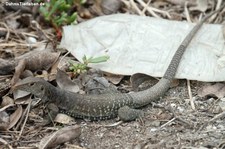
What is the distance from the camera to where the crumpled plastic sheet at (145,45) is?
5109 millimetres

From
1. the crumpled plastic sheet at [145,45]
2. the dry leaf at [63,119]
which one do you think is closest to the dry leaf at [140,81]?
the crumpled plastic sheet at [145,45]

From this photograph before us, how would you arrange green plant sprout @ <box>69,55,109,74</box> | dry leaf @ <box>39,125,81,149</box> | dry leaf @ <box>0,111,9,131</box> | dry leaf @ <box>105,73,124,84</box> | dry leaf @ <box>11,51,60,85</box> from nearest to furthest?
dry leaf @ <box>39,125,81,149</box> < dry leaf @ <box>0,111,9,131</box> < dry leaf @ <box>11,51,60,85</box> < green plant sprout @ <box>69,55,109,74</box> < dry leaf @ <box>105,73,124,84</box>

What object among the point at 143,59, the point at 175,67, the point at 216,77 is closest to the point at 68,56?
the point at 143,59

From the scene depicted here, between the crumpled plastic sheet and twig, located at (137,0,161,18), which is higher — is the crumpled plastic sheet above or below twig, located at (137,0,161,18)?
below

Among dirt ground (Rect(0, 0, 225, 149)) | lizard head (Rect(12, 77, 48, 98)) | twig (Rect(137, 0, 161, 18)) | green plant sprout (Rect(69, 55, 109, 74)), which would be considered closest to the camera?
dirt ground (Rect(0, 0, 225, 149))

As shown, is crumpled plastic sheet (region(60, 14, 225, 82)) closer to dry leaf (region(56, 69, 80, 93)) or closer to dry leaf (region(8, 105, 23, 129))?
dry leaf (region(56, 69, 80, 93))

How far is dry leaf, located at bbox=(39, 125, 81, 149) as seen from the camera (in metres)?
3.96

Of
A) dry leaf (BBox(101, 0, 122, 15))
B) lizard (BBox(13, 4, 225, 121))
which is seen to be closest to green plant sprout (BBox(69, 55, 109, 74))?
lizard (BBox(13, 4, 225, 121))

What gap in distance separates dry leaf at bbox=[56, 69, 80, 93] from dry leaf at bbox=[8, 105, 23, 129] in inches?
20.6

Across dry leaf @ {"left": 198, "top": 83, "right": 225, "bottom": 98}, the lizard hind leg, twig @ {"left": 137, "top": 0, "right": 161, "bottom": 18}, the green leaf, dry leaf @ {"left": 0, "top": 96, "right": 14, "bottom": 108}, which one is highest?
twig @ {"left": 137, "top": 0, "right": 161, "bottom": 18}

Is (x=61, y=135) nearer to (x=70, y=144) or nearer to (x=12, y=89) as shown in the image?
(x=70, y=144)

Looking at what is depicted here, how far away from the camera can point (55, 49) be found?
5.49 m

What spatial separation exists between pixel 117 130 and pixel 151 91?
2.16 feet

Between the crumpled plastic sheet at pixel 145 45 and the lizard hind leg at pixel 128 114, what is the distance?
0.65 meters
